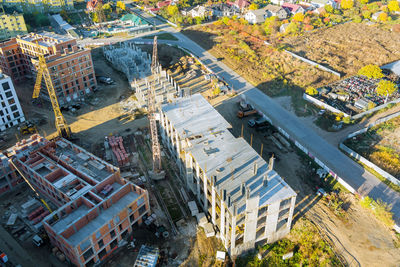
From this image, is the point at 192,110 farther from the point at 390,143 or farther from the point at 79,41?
the point at 79,41

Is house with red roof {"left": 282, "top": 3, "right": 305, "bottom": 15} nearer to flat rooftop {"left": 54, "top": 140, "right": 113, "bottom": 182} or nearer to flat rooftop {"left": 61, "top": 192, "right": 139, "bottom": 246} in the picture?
flat rooftop {"left": 54, "top": 140, "right": 113, "bottom": 182}

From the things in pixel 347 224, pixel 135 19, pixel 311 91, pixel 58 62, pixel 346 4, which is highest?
pixel 346 4

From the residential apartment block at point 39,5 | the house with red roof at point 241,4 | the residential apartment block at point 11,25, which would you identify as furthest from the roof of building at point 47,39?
the house with red roof at point 241,4

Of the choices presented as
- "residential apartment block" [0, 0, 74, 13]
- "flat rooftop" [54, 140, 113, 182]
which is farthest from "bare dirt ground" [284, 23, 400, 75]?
"residential apartment block" [0, 0, 74, 13]

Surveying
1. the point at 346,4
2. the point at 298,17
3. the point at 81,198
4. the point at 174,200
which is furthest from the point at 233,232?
the point at 346,4

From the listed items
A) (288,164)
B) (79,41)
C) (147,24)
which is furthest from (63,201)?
(147,24)

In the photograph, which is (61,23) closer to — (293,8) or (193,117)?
(293,8)

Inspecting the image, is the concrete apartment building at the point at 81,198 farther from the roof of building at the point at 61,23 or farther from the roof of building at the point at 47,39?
the roof of building at the point at 61,23
